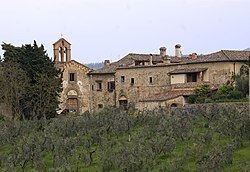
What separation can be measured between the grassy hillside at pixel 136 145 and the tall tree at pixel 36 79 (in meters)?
12.5

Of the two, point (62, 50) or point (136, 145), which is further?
point (62, 50)

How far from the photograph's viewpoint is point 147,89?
152 feet

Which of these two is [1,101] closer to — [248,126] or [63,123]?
[63,123]

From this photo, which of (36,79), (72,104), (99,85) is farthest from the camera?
(99,85)

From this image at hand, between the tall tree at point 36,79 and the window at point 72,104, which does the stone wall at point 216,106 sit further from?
the window at point 72,104

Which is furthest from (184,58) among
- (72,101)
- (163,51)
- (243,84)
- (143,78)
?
(243,84)

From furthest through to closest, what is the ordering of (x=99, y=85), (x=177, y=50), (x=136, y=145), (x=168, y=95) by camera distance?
(x=177, y=50)
(x=99, y=85)
(x=168, y=95)
(x=136, y=145)

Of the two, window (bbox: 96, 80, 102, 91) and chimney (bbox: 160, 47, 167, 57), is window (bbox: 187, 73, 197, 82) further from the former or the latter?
window (bbox: 96, 80, 102, 91)

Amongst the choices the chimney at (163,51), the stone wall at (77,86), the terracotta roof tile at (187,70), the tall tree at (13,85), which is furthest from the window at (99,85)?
the tall tree at (13,85)

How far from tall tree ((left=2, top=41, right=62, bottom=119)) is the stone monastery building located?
7948 millimetres

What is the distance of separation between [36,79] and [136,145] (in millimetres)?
23685

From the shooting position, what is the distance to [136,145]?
645 inches

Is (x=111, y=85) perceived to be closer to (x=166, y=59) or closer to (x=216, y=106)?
(x=166, y=59)

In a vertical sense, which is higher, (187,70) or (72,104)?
(187,70)
